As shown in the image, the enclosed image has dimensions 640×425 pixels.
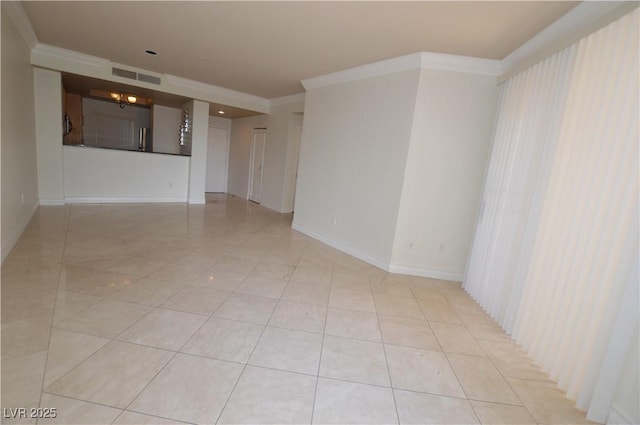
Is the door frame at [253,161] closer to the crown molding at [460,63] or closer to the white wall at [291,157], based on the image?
the white wall at [291,157]

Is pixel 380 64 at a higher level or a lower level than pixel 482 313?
higher

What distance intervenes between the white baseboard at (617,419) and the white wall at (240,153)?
25.0 feet

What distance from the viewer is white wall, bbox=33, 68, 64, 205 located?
4.91 metres

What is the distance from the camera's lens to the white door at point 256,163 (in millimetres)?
7652

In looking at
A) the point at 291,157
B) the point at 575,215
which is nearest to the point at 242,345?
the point at 575,215

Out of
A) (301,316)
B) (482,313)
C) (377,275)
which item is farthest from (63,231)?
(482,313)

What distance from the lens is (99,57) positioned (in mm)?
4934

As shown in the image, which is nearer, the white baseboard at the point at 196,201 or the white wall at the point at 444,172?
the white wall at the point at 444,172

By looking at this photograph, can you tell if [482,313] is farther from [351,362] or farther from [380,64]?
[380,64]

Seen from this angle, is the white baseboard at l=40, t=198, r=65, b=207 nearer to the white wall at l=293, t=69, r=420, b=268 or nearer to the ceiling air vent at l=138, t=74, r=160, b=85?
the ceiling air vent at l=138, t=74, r=160, b=85

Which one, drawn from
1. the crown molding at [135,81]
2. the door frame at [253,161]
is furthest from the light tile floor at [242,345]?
the door frame at [253,161]

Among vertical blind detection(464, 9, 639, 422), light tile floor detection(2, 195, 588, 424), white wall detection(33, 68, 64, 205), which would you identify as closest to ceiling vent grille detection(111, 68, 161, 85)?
white wall detection(33, 68, 64, 205)

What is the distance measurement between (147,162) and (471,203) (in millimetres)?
6425

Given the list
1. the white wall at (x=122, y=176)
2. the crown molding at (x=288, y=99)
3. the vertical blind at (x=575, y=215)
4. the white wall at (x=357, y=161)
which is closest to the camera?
the vertical blind at (x=575, y=215)
